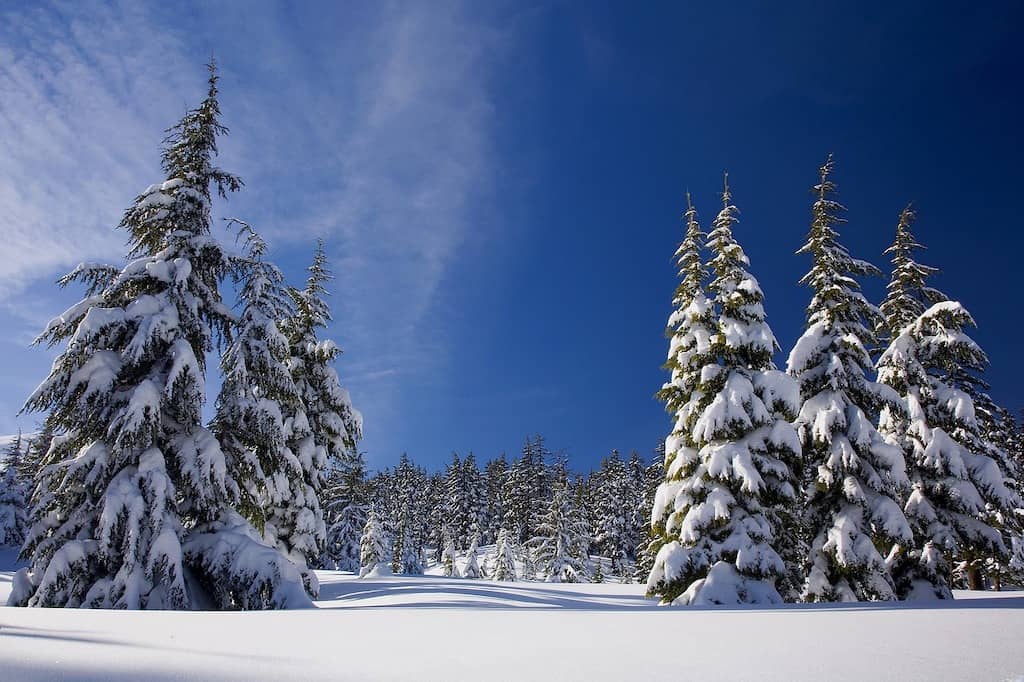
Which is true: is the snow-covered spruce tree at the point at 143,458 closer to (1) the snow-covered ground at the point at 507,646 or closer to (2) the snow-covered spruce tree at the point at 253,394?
(2) the snow-covered spruce tree at the point at 253,394

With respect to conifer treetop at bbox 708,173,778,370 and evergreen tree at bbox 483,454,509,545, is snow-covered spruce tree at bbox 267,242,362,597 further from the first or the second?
evergreen tree at bbox 483,454,509,545

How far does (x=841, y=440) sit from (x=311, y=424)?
19.2m

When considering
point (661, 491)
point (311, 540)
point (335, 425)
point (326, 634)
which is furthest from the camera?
point (335, 425)

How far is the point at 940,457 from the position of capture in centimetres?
1881

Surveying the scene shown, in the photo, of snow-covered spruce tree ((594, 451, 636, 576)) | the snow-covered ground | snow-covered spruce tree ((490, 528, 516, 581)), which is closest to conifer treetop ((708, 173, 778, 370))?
the snow-covered ground

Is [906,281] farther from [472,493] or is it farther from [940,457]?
[472,493]

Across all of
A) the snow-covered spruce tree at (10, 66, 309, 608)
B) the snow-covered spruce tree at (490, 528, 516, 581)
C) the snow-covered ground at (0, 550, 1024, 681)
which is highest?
the snow-covered spruce tree at (10, 66, 309, 608)

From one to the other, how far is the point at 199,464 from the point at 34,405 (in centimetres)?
331

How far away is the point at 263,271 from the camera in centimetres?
1298

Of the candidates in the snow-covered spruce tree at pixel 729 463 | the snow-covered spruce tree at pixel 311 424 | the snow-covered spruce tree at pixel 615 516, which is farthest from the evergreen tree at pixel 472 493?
the snow-covered spruce tree at pixel 729 463

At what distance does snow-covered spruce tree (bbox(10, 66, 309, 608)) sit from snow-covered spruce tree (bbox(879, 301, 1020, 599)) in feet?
62.3

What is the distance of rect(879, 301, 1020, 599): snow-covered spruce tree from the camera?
17.7 meters

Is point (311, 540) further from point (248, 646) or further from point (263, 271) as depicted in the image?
point (248, 646)

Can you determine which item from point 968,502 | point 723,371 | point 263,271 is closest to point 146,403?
point 263,271
